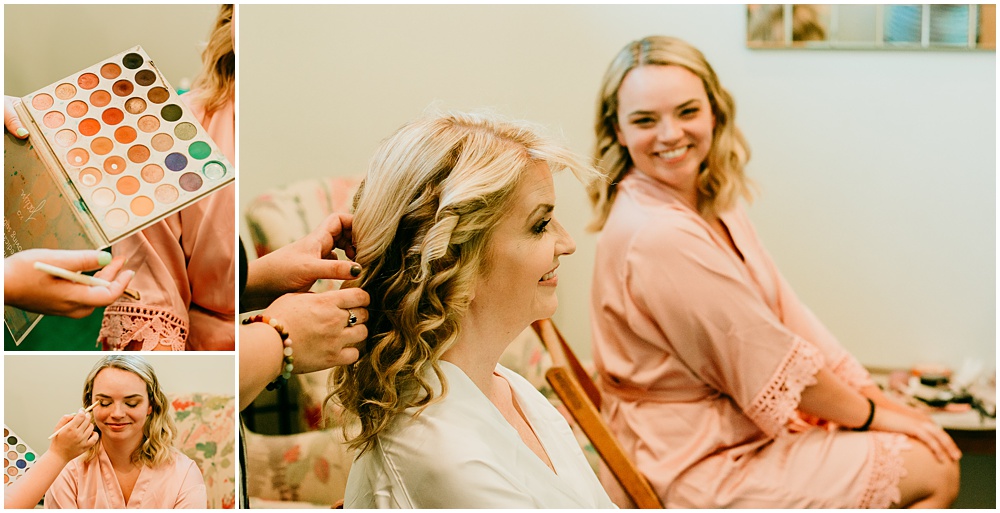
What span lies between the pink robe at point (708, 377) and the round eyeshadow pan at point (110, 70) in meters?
1.01

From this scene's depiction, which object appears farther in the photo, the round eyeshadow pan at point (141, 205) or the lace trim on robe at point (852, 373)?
the lace trim on robe at point (852, 373)

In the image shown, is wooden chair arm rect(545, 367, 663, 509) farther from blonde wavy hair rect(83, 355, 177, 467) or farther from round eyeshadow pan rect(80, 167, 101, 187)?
round eyeshadow pan rect(80, 167, 101, 187)

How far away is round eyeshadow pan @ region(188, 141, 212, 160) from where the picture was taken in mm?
1222

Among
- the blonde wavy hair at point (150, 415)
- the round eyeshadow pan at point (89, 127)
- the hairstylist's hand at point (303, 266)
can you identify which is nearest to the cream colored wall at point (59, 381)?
the blonde wavy hair at point (150, 415)

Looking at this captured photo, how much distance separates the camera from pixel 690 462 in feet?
5.59

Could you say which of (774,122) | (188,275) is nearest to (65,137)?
(188,275)

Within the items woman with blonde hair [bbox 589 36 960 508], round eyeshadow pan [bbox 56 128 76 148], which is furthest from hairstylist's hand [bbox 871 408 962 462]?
round eyeshadow pan [bbox 56 128 76 148]

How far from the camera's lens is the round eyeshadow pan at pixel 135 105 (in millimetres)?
1223

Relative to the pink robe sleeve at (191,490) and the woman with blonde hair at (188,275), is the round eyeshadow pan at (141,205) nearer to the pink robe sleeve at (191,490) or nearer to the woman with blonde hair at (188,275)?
the woman with blonde hair at (188,275)

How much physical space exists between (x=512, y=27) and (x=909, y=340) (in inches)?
47.9

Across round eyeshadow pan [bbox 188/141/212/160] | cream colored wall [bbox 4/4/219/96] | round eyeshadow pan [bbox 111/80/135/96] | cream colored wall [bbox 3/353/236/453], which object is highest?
cream colored wall [bbox 4/4/219/96]

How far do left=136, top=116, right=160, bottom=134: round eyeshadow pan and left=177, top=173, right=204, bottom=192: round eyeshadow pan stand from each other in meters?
0.09

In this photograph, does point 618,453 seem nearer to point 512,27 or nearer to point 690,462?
point 690,462

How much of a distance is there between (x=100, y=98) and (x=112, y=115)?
35 millimetres
